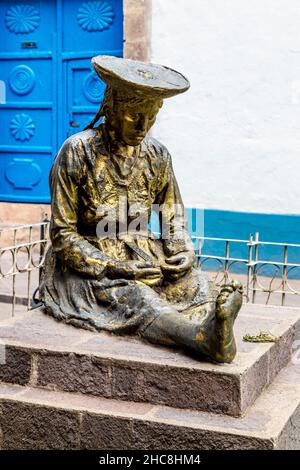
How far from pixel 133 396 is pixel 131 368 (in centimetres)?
14

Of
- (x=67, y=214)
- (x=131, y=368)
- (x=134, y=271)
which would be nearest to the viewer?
(x=131, y=368)

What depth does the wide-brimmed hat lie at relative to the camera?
170 inches

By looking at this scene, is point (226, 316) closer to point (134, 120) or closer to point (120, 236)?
point (120, 236)

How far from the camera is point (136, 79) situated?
4.35m

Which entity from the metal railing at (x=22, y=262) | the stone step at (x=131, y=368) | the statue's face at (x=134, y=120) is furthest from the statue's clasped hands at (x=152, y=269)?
the metal railing at (x=22, y=262)

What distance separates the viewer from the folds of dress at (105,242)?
443 centimetres

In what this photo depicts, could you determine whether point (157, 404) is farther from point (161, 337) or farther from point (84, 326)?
point (84, 326)

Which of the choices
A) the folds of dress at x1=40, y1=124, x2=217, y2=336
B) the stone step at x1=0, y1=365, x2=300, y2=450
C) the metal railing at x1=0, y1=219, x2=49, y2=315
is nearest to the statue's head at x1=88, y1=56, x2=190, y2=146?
the folds of dress at x1=40, y1=124, x2=217, y2=336

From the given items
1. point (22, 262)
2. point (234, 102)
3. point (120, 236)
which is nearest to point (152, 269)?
point (120, 236)

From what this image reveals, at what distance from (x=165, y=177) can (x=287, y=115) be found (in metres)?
3.09

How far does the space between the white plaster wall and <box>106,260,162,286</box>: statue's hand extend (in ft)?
11.3

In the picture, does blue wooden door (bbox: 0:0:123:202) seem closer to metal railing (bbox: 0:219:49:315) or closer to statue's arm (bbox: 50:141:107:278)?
metal railing (bbox: 0:219:49:315)
